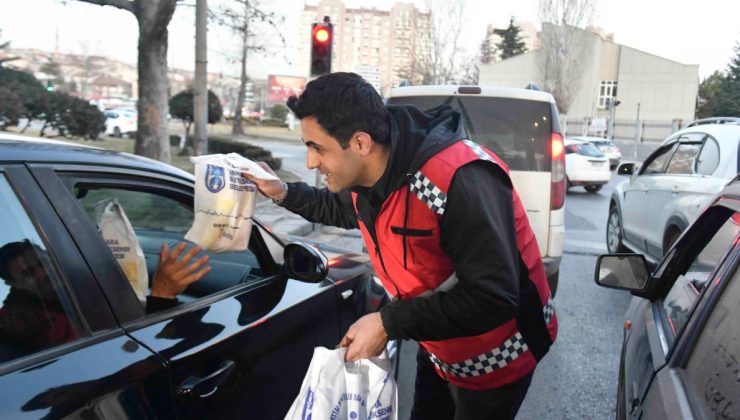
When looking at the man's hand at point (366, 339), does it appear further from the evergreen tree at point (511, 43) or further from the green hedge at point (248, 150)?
the evergreen tree at point (511, 43)

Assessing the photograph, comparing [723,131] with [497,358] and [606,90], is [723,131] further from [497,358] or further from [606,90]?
[606,90]

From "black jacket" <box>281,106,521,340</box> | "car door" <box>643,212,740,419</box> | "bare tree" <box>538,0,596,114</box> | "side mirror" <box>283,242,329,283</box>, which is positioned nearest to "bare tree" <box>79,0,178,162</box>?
"side mirror" <box>283,242,329,283</box>

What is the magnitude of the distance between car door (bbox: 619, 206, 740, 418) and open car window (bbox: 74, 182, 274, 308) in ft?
4.77

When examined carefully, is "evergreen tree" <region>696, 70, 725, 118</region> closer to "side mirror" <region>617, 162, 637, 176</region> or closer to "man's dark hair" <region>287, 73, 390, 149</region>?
"side mirror" <region>617, 162, 637, 176</region>

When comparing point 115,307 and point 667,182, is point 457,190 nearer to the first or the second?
point 115,307

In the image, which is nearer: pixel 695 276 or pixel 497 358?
pixel 497 358

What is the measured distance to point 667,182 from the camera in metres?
5.92

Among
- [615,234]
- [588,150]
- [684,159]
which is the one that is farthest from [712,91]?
[684,159]

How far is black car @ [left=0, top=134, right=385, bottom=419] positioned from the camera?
1.43 meters

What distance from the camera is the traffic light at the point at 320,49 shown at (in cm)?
876

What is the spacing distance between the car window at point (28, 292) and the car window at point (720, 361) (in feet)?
5.12

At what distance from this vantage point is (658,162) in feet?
22.1

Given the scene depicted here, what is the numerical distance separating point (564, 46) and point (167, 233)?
50.5 metres

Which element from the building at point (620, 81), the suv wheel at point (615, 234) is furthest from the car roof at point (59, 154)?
the building at point (620, 81)
